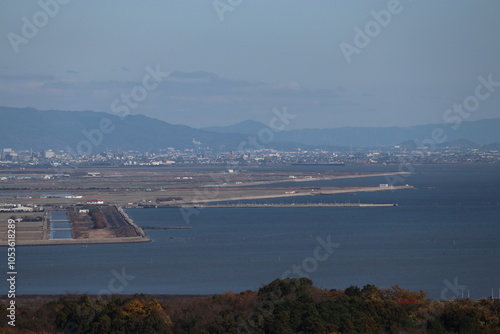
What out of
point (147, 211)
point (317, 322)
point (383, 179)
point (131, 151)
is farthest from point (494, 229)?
point (131, 151)

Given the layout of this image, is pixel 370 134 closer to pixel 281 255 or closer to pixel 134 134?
pixel 134 134

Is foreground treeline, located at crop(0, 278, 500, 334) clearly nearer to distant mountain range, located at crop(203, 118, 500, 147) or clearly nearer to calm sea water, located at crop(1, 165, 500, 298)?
calm sea water, located at crop(1, 165, 500, 298)

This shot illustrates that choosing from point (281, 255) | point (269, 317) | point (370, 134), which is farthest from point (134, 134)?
point (269, 317)

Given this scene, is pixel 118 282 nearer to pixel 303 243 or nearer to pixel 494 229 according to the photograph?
pixel 303 243

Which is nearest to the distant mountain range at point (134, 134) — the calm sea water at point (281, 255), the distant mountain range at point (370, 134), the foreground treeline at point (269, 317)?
the distant mountain range at point (370, 134)

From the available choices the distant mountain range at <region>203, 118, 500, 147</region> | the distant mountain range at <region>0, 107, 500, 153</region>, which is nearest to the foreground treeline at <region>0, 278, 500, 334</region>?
the distant mountain range at <region>0, 107, 500, 153</region>
